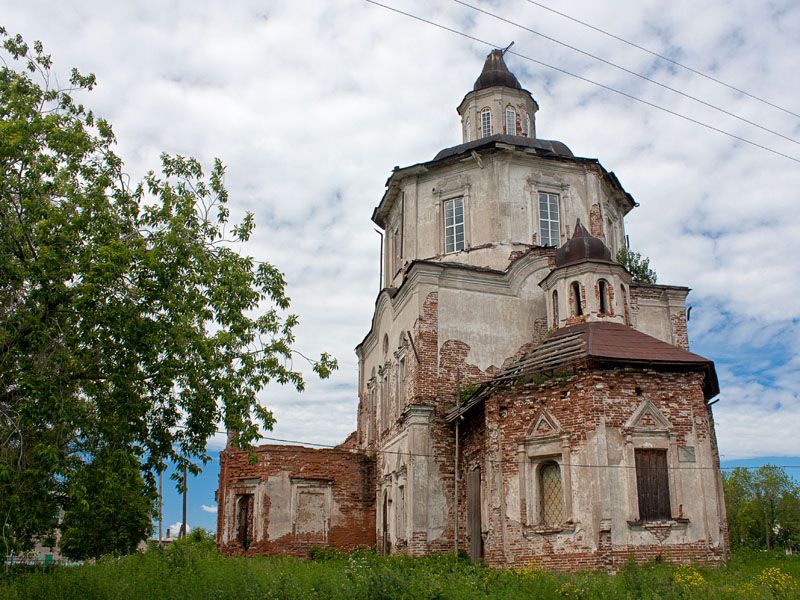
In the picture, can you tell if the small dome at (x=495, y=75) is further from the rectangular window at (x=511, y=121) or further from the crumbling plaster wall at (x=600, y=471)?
the crumbling plaster wall at (x=600, y=471)

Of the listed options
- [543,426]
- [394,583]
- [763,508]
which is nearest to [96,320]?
[394,583]

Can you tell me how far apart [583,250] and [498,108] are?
28.7 ft

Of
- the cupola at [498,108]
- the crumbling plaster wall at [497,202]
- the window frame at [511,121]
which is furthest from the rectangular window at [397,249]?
the window frame at [511,121]

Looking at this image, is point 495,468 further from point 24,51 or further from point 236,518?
point 24,51

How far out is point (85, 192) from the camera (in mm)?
10680

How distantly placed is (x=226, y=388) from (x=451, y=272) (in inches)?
437

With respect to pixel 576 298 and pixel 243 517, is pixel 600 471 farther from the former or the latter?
pixel 243 517

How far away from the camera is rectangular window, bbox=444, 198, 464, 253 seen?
2328cm

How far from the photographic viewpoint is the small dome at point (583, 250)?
19.2 m

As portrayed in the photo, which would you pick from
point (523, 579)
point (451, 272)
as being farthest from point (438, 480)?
point (523, 579)

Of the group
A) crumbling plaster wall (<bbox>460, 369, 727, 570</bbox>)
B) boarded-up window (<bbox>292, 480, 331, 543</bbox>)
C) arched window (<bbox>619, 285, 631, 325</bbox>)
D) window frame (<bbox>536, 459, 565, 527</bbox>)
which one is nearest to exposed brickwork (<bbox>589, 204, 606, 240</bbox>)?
arched window (<bbox>619, 285, 631, 325</bbox>)

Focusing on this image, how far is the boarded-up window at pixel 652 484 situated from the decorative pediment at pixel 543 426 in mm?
1752

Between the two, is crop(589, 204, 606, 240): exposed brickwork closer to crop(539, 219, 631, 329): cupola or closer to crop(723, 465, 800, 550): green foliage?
crop(539, 219, 631, 329): cupola

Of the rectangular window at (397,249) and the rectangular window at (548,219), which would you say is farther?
Result: the rectangular window at (397,249)
